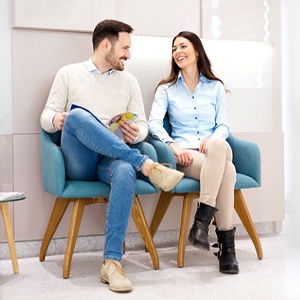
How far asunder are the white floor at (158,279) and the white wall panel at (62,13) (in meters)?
1.41

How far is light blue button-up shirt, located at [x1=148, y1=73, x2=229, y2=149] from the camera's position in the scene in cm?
301

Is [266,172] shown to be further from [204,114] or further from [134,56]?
[134,56]

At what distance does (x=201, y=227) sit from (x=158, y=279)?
1.10 ft

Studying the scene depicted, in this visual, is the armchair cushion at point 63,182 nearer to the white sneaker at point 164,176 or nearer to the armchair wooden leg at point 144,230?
the armchair wooden leg at point 144,230

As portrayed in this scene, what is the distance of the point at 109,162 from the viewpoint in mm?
2498

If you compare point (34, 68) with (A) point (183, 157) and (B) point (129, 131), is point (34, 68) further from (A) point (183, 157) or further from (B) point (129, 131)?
(A) point (183, 157)

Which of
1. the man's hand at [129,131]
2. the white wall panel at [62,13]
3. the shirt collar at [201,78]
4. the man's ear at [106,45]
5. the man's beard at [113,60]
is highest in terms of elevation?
the white wall panel at [62,13]

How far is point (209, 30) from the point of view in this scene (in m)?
3.39

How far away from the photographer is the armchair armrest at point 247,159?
2.95m

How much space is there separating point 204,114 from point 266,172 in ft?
2.75

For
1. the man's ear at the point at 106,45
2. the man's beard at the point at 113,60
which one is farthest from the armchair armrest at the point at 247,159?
the man's ear at the point at 106,45

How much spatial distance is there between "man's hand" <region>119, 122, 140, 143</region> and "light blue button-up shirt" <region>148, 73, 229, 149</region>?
30 cm

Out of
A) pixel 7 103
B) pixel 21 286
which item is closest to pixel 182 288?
pixel 21 286

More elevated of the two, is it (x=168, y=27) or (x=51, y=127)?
(x=168, y=27)
